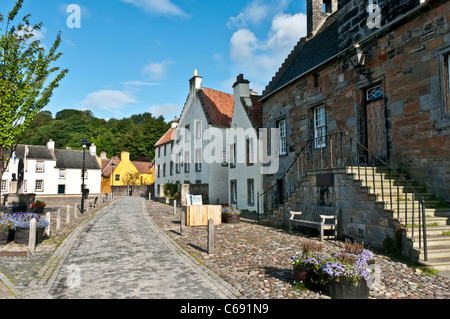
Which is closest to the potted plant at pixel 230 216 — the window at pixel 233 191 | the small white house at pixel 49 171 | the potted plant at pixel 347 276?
the window at pixel 233 191

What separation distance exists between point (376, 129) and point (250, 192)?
11342mm

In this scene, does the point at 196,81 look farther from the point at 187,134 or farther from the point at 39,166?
the point at 39,166

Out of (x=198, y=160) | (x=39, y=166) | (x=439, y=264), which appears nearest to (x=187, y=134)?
(x=198, y=160)

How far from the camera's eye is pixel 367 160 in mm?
11742

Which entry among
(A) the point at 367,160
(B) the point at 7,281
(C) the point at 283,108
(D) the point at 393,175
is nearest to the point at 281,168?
(C) the point at 283,108

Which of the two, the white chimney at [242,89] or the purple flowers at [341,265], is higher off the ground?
the white chimney at [242,89]

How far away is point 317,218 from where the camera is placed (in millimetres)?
11070

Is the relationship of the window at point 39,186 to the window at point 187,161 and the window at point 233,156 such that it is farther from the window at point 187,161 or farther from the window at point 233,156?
the window at point 233,156

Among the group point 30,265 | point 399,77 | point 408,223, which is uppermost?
point 399,77

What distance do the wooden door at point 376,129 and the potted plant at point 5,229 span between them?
1222 centimetres

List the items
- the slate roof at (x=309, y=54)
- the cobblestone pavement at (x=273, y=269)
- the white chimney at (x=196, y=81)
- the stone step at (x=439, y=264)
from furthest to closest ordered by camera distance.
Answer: the white chimney at (x=196, y=81) < the slate roof at (x=309, y=54) < the stone step at (x=439, y=264) < the cobblestone pavement at (x=273, y=269)

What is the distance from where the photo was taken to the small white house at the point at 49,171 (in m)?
46.9
